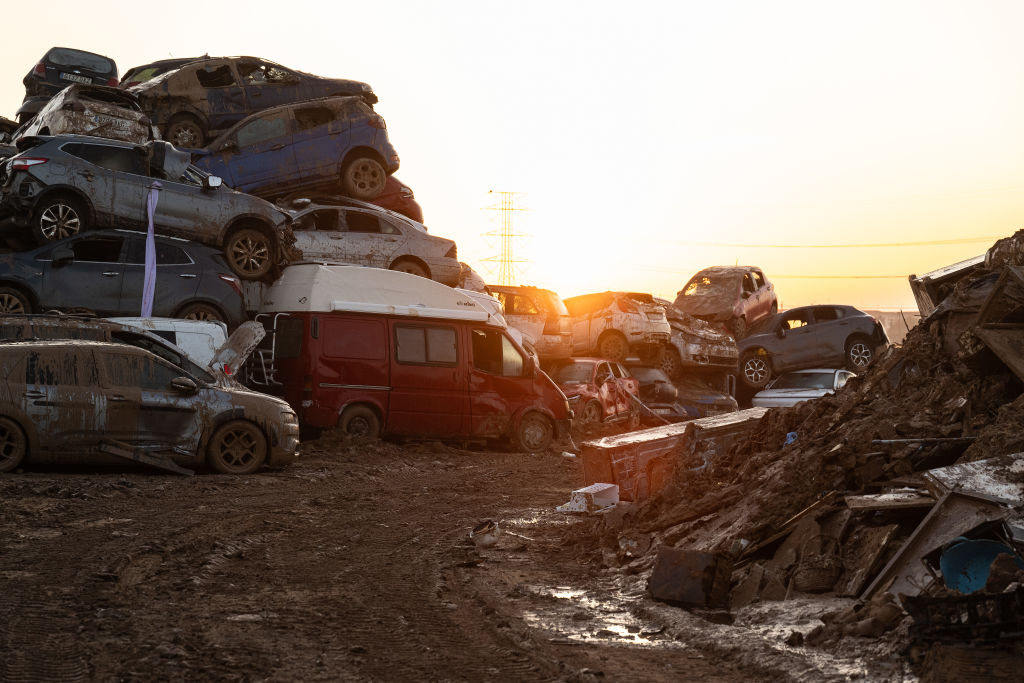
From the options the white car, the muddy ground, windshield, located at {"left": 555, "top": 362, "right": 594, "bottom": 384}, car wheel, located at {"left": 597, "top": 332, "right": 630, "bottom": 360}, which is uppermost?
car wheel, located at {"left": 597, "top": 332, "right": 630, "bottom": 360}

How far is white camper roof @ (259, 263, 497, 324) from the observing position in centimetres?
1599

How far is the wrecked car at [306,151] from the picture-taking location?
20156 mm

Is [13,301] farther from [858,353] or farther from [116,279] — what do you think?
[858,353]

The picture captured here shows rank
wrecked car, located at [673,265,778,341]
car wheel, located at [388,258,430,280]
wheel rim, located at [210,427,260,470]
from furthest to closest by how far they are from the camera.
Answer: wrecked car, located at [673,265,778,341] < car wheel, located at [388,258,430,280] < wheel rim, located at [210,427,260,470]

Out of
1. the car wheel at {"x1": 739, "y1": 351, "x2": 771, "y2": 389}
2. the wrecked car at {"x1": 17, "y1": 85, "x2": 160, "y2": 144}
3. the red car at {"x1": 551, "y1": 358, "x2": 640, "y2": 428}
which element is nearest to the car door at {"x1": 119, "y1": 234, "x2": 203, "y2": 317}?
the wrecked car at {"x1": 17, "y1": 85, "x2": 160, "y2": 144}

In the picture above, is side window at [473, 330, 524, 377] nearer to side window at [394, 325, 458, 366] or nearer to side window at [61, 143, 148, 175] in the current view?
side window at [394, 325, 458, 366]

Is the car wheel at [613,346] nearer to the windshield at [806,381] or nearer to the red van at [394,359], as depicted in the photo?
the windshield at [806,381]

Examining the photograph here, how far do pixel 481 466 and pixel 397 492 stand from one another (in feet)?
10.4

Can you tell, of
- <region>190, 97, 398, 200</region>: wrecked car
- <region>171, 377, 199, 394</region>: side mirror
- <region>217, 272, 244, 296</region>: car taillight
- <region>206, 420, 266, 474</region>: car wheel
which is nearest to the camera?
<region>171, 377, 199, 394</region>: side mirror

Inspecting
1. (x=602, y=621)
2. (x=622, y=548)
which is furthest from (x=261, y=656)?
(x=622, y=548)

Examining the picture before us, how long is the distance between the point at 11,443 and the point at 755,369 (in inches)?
713

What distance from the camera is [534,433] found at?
18.1 meters

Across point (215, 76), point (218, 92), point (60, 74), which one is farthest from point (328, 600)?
point (60, 74)

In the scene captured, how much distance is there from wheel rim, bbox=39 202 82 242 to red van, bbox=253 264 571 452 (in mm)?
2906
